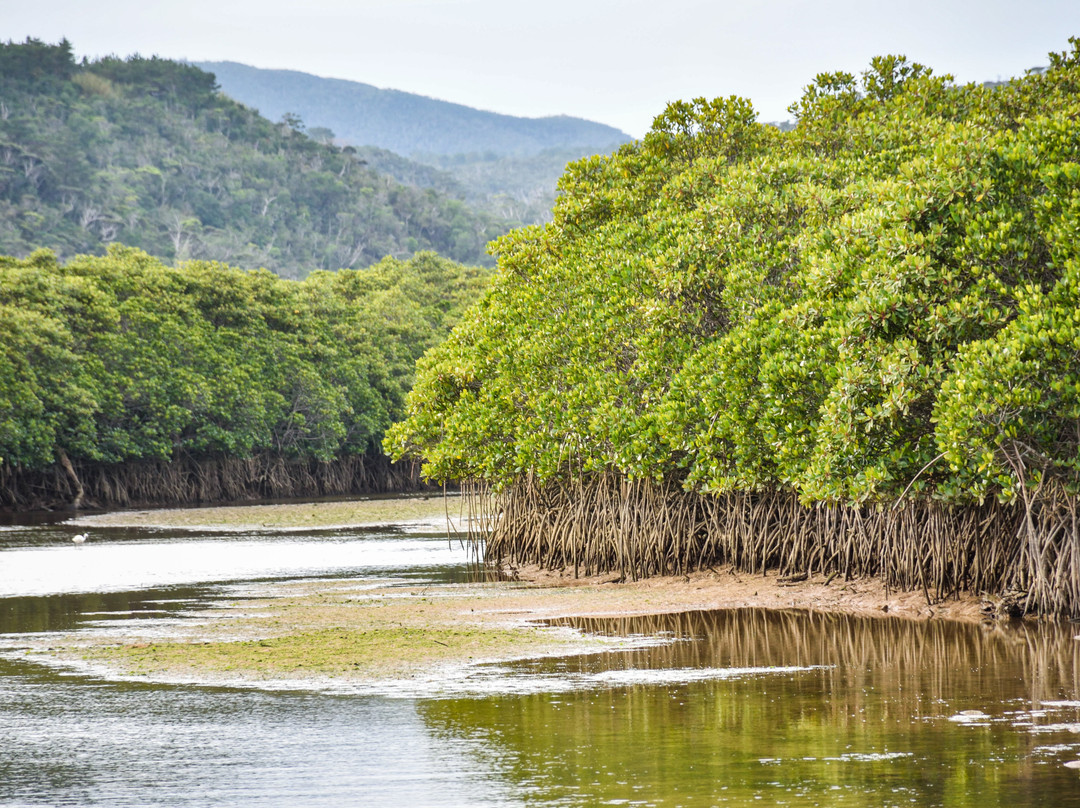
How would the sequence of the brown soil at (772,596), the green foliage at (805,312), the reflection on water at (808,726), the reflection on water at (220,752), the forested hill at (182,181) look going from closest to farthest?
the reflection on water at (808,726) < the reflection on water at (220,752) < the green foliage at (805,312) < the brown soil at (772,596) < the forested hill at (182,181)

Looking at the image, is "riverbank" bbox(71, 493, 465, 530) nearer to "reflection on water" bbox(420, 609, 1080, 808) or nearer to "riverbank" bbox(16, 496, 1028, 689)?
"riverbank" bbox(16, 496, 1028, 689)

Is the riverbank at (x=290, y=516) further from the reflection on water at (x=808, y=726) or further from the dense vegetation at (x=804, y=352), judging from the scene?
the reflection on water at (x=808, y=726)

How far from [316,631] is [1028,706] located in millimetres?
7140

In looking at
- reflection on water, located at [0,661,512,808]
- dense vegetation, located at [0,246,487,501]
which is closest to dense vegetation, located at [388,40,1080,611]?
reflection on water, located at [0,661,512,808]

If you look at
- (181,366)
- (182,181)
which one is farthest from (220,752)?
(182,181)

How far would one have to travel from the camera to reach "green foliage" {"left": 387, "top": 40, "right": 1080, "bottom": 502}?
11227 mm

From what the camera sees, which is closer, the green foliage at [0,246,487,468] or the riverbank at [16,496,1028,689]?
the riverbank at [16,496,1028,689]

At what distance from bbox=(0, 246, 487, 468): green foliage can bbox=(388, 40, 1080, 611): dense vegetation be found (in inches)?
661

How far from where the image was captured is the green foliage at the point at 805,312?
11.2 meters

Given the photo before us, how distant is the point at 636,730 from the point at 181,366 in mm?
34444

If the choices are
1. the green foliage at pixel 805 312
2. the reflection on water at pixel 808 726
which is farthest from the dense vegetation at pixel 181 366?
the reflection on water at pixel 808 726

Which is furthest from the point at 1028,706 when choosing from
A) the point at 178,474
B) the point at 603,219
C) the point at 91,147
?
the point at 91,147

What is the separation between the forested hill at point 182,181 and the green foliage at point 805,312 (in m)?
60.1

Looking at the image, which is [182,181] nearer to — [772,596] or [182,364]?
[182,364]
